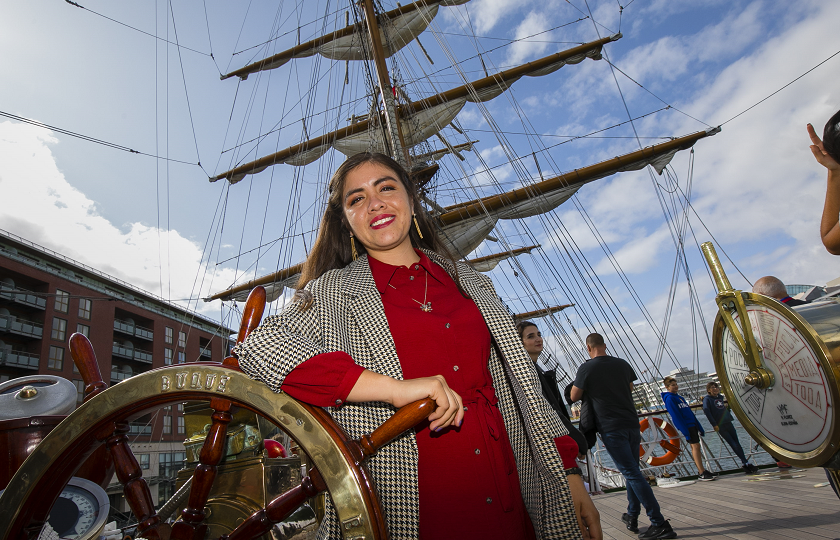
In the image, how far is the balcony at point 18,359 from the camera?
82.1 feet

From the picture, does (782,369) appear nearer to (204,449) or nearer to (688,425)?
(204,449)

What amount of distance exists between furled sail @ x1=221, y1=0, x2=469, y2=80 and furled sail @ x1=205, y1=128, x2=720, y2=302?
7.09 metres

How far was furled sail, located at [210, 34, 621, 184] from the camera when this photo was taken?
16594 millimetres

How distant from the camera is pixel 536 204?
15.4 metres

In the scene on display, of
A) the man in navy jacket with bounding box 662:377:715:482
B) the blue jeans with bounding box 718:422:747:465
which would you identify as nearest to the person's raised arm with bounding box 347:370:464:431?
the man in navy jacket with bounding box 662:377:715:482

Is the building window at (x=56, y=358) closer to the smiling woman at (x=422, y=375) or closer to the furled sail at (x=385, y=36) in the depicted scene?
the furled sail at (x=385, y=36)

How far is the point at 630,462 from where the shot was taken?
3.91 m

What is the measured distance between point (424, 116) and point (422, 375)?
17.5m

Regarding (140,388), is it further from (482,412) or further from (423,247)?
(423,247)

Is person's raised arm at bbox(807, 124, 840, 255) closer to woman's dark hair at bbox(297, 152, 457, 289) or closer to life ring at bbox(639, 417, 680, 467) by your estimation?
woman's dark hair at bbox(297, 152, 457, 289)

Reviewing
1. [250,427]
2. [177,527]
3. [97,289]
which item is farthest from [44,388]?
[97,289]

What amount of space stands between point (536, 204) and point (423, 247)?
47.0 feet

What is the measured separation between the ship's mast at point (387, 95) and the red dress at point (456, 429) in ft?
39.1

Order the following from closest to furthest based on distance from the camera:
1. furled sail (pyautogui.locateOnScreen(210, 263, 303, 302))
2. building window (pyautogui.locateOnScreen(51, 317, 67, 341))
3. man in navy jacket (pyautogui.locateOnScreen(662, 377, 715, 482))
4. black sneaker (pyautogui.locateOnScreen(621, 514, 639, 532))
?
1. black sneaker (pyautogui.locateOnScreen(621, 514, 639, 532))
2. man in navy jacket (pyautogui.locateOnScreen(662, 377, 715, 482))
3. furled sail (pyautogui.locateOnScreen(210, 263, 303, 302))
4. building window (pyautogui.locateOnScreen(51, 317, 67, 341))
